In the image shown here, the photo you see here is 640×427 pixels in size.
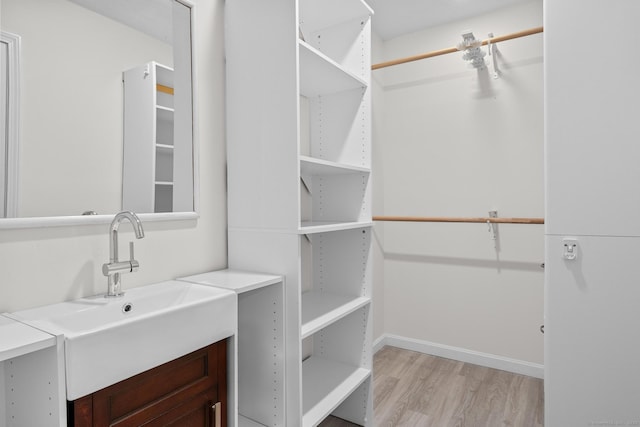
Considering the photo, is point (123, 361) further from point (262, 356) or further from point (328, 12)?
point (328, 12)

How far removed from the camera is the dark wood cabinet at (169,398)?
889mm

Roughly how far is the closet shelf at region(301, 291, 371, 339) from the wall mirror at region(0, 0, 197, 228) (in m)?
0.67

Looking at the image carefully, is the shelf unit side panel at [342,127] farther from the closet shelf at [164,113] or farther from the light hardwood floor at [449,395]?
the light hardwood floor at [449,395]

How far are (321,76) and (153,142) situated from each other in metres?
0.88

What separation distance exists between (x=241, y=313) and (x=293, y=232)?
0.43 metres

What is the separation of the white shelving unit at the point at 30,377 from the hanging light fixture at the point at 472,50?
2.47m

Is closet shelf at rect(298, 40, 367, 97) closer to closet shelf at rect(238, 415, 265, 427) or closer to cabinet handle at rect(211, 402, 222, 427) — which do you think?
cabinet handle at rect(211, 402, 222, 427)

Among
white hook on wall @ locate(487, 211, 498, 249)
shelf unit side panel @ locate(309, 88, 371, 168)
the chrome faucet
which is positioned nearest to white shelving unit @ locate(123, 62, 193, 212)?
the chrome faucet

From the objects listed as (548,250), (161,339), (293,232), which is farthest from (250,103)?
(548,250)

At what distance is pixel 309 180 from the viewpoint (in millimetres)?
2152

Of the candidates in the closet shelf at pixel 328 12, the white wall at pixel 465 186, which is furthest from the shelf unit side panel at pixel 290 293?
the white wall at pixel 465 186

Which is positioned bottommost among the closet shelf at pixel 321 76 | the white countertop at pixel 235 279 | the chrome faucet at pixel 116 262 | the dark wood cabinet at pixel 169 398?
the dark wood cabinet at pixel 169 398

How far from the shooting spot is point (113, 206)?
4.21 ft

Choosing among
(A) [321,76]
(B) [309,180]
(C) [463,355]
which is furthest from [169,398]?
(C) [463,355]
